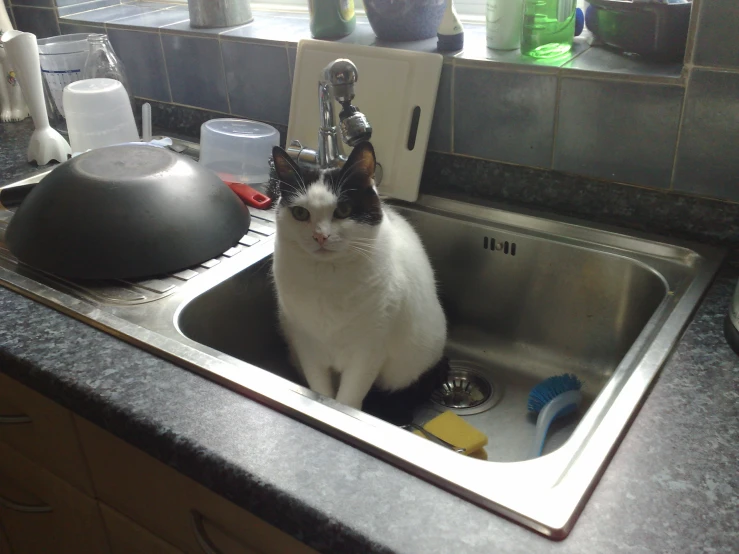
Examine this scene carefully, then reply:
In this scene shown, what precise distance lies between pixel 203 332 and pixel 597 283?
2.03ft

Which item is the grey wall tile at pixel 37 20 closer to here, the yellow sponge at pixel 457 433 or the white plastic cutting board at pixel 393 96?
the white plastic cutting board at pixel 393 96

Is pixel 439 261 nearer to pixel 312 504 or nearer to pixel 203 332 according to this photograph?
pixel 203 332

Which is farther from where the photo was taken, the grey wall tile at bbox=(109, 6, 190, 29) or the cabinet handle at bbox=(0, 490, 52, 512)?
the grey wall tile at bbox=(109, 6, 190, 29)

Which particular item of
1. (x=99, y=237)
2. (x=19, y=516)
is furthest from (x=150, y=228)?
(x=19, y=516)

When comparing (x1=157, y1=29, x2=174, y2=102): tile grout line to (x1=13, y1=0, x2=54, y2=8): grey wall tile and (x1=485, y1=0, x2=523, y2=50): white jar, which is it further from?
(x1=485, y1=0, x2=523, y2=50): white jar

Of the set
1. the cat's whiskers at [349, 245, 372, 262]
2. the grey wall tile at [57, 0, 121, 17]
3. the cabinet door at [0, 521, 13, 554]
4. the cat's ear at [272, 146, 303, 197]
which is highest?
the grey wall tile at [57, 0, 121, 17]

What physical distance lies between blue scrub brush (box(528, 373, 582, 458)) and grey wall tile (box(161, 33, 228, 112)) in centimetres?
92

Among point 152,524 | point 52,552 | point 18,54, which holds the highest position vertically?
point 18,54

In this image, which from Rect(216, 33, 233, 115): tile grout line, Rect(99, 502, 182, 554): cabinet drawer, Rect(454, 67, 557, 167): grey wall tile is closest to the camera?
Rect(99, 502, 182, 554): cabinet drawer

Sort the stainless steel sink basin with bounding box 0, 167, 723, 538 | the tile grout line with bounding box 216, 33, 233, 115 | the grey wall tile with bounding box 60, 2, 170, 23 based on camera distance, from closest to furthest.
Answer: the stainless steel sink basin with bounding box 0, 167, 723, 538 → the tile grout line with bounding box 216, 33, 233, 115 → the grey wall tile with bounding box 60, 2, 170, 23

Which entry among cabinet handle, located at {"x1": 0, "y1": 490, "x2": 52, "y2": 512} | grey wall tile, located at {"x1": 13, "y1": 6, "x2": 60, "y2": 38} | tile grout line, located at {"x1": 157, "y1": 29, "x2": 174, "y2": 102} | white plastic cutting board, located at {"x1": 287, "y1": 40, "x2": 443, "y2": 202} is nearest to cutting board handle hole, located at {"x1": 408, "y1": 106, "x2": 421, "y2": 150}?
white plastic cutting board, located at {"x1": 287, "y1": 40, "x2": 443, "y2": 202}

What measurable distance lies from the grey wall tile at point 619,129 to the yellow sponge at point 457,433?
458 millimetres

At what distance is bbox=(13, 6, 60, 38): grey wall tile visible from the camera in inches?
68.1

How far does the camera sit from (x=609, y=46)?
110 cm
